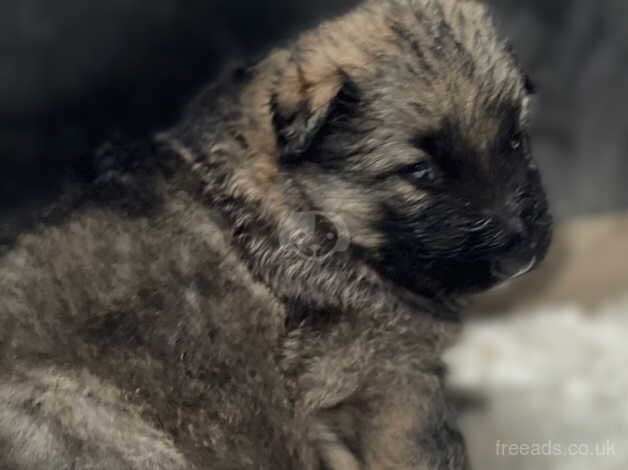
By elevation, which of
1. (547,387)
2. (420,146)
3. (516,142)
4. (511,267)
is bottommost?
(547,387)

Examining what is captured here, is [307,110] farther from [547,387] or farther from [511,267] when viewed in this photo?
[547,387]

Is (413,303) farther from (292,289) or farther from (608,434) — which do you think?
(608,434)

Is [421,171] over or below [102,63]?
below

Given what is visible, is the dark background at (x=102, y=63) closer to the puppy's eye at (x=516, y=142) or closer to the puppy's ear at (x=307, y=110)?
the puppy's eye at (x=516, y=142)

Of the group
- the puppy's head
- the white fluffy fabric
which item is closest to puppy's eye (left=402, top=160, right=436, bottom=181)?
the puppy's head

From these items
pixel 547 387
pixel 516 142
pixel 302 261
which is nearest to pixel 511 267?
pixel 516 142

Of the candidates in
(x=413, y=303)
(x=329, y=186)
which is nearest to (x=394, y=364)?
(x=413, y=303)

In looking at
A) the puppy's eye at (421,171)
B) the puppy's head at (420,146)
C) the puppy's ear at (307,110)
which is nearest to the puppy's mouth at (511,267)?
the puppy's head at (420,146)
